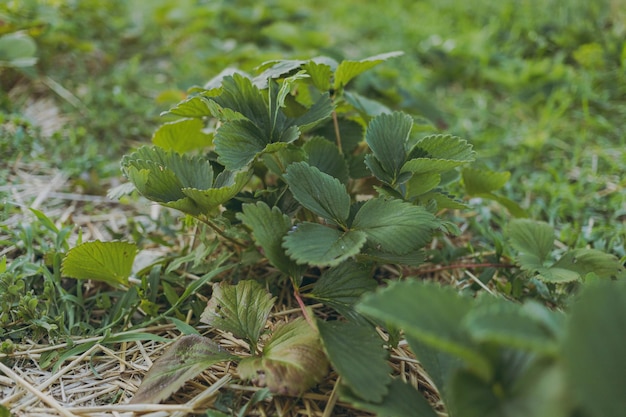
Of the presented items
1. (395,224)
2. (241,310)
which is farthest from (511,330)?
(241,310)

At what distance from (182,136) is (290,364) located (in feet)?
2.38

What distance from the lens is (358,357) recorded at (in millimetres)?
863

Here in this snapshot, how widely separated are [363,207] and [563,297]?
0.56m

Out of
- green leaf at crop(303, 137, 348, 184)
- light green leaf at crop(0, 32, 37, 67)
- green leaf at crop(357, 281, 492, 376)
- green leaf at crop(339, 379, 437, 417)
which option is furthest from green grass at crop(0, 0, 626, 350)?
green leaf at crop(357, 281, 492, 376)

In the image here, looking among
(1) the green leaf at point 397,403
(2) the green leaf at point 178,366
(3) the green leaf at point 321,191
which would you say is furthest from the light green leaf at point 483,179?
(2) the green leaf at point 178,366

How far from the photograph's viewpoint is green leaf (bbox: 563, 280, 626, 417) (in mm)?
553

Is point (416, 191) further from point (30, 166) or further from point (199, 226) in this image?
point (30, 166)

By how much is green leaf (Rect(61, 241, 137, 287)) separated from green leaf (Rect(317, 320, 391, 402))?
0.54 m

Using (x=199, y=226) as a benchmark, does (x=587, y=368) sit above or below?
above

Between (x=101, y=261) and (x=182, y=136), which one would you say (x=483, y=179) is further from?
(x=101, y=261)

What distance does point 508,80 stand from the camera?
2332 mm

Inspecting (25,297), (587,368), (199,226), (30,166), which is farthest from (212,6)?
(587,368)

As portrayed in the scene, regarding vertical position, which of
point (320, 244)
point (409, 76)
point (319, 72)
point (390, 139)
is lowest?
point (409, 76)

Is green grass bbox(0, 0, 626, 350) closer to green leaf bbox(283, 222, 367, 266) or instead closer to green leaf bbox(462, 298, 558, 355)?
green leaf bbox(283, 222, 367, 266)
